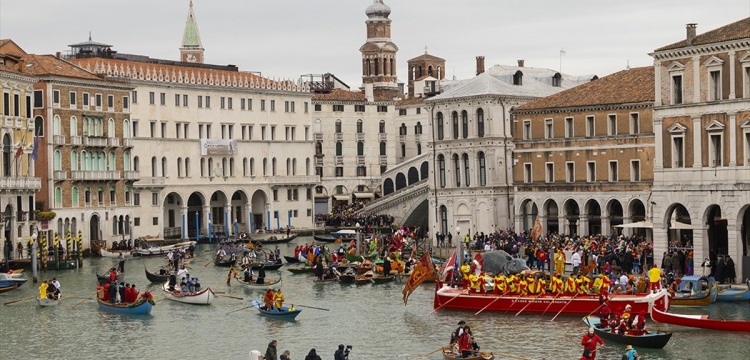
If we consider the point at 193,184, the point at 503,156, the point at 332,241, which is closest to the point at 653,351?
the point at 503,156

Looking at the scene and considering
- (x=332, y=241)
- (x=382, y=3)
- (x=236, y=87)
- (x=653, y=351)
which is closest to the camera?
(x=653, y=351)

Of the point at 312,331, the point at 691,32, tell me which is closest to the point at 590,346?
the point at 312,331

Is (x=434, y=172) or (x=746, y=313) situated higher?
(x=434, y=172)

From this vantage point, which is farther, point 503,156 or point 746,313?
point 503,156

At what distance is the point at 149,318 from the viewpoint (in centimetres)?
4816

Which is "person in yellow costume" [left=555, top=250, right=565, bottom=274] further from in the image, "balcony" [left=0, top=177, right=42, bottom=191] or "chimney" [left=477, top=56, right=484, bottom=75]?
"chimney" [left=477, top=56, right=484, bottom=75]

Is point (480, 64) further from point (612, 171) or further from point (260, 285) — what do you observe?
point (260, 285)

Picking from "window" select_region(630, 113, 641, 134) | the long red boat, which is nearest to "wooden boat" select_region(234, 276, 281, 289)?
the long red boat

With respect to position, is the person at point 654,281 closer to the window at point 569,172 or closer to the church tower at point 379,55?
the window at point 569,172

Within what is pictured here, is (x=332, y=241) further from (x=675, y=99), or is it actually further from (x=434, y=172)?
(x=675, y=99)

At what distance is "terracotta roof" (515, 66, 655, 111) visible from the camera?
67.4 m

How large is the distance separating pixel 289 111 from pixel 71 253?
97.1ft

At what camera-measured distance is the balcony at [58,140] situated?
75.2 meters

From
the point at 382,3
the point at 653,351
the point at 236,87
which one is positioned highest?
→ the point at 382,3
